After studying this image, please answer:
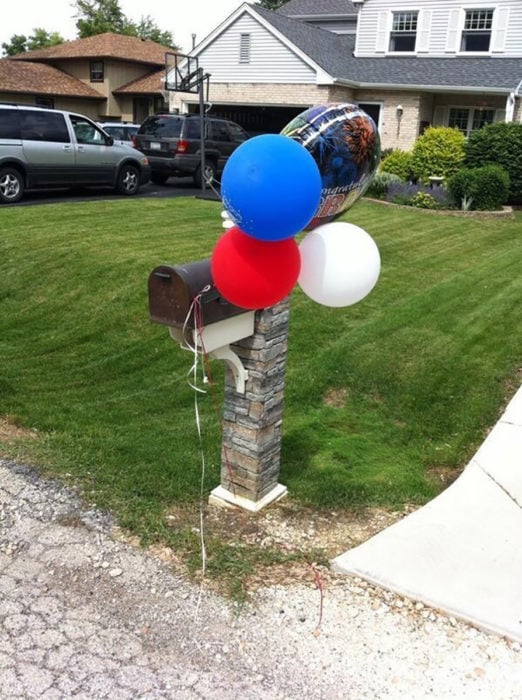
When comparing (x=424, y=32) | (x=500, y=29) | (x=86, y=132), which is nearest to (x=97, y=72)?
(x=424, y=32)

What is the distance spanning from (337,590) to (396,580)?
31 centimetres

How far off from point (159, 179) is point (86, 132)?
140 inches

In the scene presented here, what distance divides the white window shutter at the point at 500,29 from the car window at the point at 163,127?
1093 cm

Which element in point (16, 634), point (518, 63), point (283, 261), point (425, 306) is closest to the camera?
point (16, 634)

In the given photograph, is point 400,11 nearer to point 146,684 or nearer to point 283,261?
point 283,261

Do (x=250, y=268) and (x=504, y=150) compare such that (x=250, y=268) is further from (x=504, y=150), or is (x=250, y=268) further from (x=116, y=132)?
(x=116, y=132)

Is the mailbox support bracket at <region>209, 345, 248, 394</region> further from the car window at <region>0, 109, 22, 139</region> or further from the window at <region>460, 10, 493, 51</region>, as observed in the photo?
the window at <region>460, 10, 493, 51</region>

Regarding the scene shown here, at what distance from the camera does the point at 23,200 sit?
13.3 metres

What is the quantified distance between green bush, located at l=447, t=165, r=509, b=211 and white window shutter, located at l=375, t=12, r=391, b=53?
10661 millimetres

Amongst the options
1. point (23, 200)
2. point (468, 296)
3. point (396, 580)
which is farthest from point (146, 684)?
point (23, 200)

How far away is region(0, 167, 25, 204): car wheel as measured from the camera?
1273cm

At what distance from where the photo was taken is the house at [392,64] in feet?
69.4

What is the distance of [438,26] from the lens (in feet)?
73.3

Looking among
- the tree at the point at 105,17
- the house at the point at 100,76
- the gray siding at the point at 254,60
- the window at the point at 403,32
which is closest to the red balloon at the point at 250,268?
the gray siding at the point at 254,60
